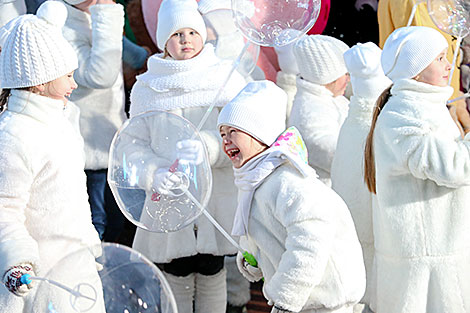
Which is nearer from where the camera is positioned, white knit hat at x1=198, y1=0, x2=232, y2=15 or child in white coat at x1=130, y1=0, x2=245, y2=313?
child in white coat at x1=130, y1=0, x2=245, y2=313

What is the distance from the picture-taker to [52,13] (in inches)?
151

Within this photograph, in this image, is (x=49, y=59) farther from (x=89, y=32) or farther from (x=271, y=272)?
(x=89, y=32)

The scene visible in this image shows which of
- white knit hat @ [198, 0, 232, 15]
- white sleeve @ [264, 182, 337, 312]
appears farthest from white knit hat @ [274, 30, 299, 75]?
white sleeve @ [264, 182, 337, 312]

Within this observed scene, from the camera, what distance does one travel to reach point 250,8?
11.8 feet

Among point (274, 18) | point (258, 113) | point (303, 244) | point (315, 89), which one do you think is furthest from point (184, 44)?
point (303, 244)

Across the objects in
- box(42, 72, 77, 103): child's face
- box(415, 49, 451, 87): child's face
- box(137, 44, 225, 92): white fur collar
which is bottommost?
box(137, 44, 225, 92): white fur collar

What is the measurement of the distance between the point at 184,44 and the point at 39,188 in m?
1.44

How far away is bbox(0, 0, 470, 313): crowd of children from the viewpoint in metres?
2.85

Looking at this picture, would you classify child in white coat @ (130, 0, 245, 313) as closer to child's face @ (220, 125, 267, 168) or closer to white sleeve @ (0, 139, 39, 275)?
child's face @ (220, 125, 267, 168)

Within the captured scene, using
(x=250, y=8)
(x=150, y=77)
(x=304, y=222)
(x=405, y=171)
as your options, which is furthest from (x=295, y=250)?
(x=150, y=77)

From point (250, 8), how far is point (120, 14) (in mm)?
1315

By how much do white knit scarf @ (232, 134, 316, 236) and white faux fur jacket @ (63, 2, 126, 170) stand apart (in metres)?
1.88

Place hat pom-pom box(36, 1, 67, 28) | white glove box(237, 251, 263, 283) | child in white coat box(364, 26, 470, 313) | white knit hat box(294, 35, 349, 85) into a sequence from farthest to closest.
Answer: white knit hat box(294, 35, 349, 85) < hat pom-pom box(36, 1, 67, 28) < child in white coat box(364, 26, 470, 313) < white glove box(237, 251, 263, 283)

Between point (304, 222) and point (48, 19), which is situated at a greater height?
point (48, 19)
